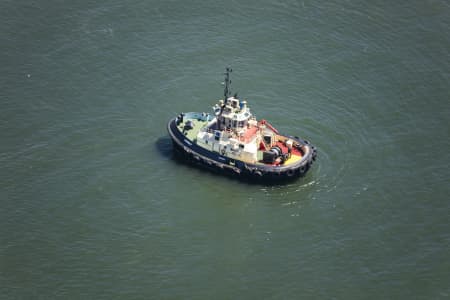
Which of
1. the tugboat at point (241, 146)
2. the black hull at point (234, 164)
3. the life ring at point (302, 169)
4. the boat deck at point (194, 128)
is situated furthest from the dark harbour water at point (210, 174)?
the boat deck at point (194, 128)

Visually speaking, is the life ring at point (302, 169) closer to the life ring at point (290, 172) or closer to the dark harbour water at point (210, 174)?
the life ring at point (290, 172)

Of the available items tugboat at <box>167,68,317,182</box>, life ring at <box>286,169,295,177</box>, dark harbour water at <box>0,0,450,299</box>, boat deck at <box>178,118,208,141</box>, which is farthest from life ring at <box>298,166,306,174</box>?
boat deck at <box>178,118,208,141</box>

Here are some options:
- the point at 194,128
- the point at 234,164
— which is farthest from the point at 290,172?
the point at 194,128

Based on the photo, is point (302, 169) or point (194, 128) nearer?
point (302, 169)

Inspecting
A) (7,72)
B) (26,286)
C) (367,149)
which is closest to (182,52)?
(7,72)

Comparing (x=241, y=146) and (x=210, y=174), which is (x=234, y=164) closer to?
(x=241, y=146)

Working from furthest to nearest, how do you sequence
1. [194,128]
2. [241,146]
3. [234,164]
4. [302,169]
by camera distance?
[194,128] → [241,146] → [234,164] → [302,169]

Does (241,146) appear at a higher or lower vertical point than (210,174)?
higher
